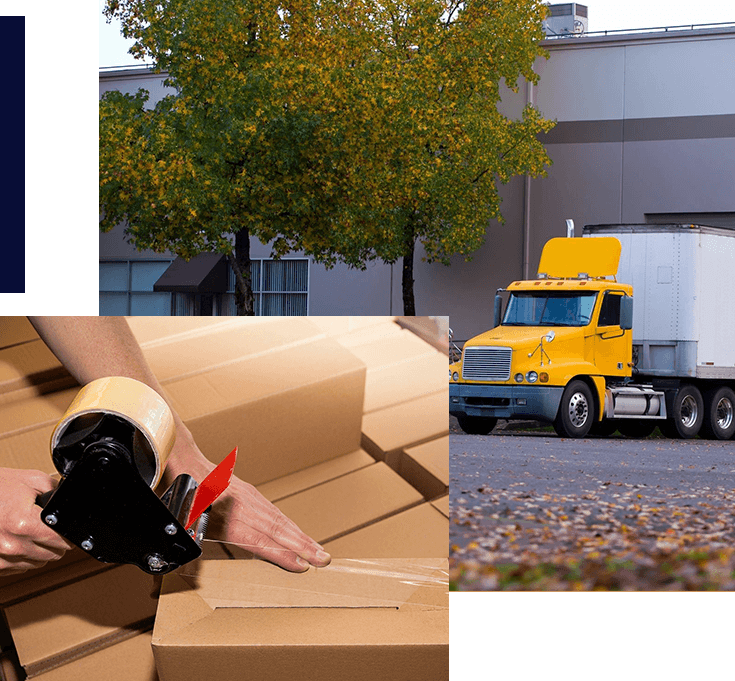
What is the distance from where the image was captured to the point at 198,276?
2736 centimetres

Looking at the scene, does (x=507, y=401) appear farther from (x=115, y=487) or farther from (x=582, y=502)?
(x=115, y=487)

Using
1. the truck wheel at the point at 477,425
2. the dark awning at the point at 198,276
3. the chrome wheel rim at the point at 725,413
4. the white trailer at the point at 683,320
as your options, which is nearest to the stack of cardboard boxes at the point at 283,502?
the truck wheel at the point at 477,425

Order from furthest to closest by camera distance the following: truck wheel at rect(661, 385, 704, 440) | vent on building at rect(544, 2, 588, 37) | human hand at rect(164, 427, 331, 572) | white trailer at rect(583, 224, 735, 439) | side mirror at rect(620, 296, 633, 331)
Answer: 1. vent on building at rect(544, 2, 588, 37)
2. white trailer at rect(583, 224, 735, 439)
3. truck wheel at rect(661, 385, 704, 440)
4. side mirror at rect(620, 296, 633, 331)
5. human hand at rect(164, 427, 331, 572)

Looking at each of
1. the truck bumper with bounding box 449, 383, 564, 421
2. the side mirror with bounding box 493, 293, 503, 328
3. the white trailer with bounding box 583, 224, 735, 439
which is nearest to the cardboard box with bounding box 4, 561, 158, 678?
the truck bumper with bounding box 449, 383, 564, 421

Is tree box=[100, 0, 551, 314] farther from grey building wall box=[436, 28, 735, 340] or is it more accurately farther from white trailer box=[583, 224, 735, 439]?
white trailer box=[583, 224, 735, 439]

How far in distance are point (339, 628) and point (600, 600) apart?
2.03 ft

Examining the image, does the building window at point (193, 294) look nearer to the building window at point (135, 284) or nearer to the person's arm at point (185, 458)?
the building window at point (135, 284)

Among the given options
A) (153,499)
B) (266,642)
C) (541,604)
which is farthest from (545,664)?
(153,499)

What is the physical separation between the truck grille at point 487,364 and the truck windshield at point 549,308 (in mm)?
1001

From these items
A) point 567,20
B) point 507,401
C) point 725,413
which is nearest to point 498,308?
point 507,401

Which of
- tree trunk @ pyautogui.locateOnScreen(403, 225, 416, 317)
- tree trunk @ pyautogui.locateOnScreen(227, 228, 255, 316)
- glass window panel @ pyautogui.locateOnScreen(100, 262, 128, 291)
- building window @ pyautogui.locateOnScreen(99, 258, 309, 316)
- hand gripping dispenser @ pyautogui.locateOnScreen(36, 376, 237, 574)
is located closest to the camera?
hand gripping dispenser @ pyautogui.locateOnScreen(36, 376, 237, 574)

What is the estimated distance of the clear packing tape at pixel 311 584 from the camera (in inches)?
78.6

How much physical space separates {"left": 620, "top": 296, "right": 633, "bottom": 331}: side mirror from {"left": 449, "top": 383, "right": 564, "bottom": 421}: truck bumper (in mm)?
1651

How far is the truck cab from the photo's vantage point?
555 inches
